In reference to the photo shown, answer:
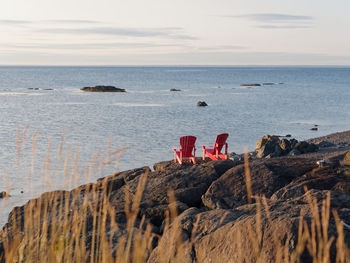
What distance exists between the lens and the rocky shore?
452 centimetres

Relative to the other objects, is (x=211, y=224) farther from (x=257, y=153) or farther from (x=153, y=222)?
(x=257, y=153)

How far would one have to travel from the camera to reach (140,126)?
33.6 m

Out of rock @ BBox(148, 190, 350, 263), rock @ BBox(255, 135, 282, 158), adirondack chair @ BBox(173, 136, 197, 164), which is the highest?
rock @ BBox(148, 190, 350, 263)

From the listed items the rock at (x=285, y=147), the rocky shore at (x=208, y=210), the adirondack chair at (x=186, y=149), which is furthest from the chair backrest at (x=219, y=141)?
the rock at (x=285, y=147)

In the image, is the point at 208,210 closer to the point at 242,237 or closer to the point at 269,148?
the point at 242,237

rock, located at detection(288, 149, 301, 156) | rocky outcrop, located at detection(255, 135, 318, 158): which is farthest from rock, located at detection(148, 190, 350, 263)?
rocky outcrop, located at detection(255, 135, 318, 158)

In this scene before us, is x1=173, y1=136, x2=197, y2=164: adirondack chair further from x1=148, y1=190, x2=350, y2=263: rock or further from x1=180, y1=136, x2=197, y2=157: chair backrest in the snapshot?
x1=148, y1=190, x2=350, y2=263: rock

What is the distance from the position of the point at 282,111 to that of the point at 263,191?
38.9 m

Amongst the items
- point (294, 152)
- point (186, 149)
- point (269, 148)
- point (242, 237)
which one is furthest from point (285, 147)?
point (242, 237)

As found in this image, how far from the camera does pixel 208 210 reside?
6.88 metres

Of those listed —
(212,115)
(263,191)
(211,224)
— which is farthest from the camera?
(212,115)

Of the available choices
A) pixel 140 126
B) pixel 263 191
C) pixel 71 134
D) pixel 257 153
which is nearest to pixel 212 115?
pixel 140 126

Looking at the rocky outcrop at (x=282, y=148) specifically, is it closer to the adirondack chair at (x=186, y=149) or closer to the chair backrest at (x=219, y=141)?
the chair backrest at (x=219, y=141)

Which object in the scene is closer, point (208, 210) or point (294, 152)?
point (208, 210)
